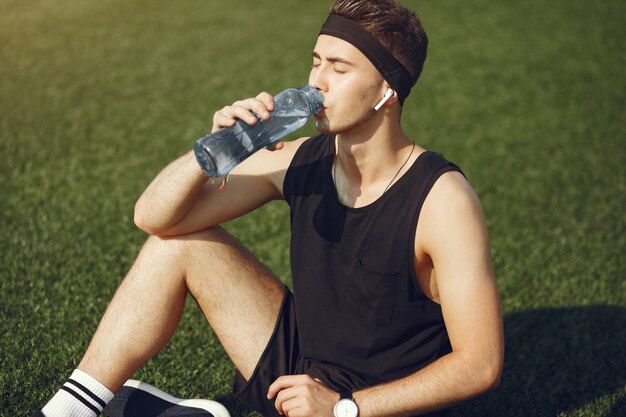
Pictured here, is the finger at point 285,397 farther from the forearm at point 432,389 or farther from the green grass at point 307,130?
the green grass at point 307,130

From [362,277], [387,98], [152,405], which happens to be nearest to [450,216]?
[362,277]

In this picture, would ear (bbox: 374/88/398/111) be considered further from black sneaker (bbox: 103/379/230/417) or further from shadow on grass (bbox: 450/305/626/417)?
shadow on grass (bbox: 450/305/626/417)

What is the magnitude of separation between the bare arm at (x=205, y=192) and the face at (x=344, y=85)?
9.2 inches

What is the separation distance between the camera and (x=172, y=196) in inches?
122

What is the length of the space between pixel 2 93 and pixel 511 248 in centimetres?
479

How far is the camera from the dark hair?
3.03 meters

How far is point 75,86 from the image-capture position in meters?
7.68

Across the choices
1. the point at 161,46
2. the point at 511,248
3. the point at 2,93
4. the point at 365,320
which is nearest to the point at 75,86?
the point at 2,93

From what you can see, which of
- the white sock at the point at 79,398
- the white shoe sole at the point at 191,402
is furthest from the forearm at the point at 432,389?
the white sock at the point at 79,398

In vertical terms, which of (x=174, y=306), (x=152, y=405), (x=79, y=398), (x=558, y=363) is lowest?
(x=558, y=363)

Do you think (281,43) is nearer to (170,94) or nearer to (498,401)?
(170,94)

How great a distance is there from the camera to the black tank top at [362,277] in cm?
291

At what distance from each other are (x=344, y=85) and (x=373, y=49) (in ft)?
0.57

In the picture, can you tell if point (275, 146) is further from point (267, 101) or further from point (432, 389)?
point (432, 389)
